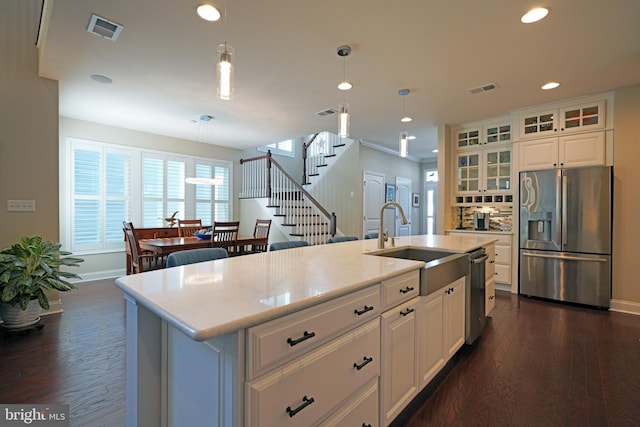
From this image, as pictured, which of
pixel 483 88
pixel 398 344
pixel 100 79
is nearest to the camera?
pixel 398 344

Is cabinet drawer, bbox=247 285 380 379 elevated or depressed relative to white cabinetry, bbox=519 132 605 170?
depressed

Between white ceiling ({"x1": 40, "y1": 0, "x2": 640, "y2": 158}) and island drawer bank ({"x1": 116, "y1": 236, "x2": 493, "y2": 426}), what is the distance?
1.95 m

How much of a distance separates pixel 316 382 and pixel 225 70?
1.67 meters

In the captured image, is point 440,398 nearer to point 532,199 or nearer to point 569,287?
point 569,287

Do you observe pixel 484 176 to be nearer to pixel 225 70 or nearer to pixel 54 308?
pixel 225 70

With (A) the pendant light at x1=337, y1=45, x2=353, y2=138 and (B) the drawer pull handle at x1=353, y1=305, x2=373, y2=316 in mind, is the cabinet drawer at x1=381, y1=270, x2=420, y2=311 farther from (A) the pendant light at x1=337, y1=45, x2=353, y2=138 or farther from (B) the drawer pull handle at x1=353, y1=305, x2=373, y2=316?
(A) the pendant light at x1=337, y1=45, x2=353, y2=138

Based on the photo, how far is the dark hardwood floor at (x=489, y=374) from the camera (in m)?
1.76

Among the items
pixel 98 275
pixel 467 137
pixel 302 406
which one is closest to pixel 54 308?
pixel 98 275

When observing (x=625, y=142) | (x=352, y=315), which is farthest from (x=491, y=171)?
(x=352, y=315)

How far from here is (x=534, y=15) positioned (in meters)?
2.22

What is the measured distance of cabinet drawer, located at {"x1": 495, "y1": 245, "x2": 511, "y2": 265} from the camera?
4430 millimetres

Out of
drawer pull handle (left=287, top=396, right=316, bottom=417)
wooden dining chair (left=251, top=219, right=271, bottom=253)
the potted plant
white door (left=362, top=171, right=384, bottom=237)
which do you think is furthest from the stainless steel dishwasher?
white door (left=362, top=171, right=384, bottom=237)

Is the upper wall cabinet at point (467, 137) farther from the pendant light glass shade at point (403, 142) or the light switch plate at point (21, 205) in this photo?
the light switch plate at point (21, 205)

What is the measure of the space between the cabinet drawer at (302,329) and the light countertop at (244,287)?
41 millimetres
